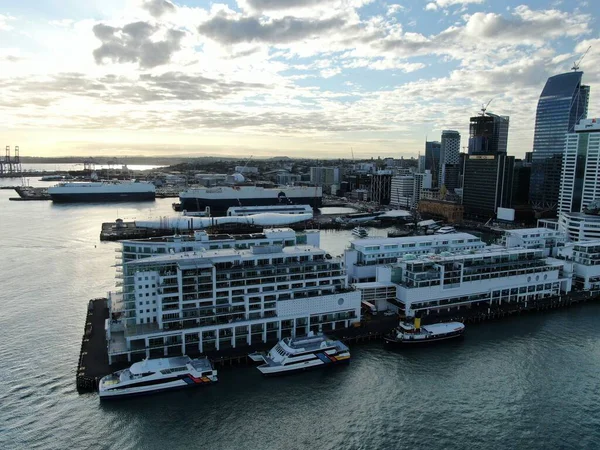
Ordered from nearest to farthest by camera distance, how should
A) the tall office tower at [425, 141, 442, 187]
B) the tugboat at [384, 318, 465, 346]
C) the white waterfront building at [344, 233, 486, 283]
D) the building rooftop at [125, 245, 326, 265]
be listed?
the building rooftop at [125, 245, 326, 265], the tugboat at [384, 318, 465, 346], the white waterfront building at [344, 233, 486, 283], the tall office tower at [425, 141, 442, 187]

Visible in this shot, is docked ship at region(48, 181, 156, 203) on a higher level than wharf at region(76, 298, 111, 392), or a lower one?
higher

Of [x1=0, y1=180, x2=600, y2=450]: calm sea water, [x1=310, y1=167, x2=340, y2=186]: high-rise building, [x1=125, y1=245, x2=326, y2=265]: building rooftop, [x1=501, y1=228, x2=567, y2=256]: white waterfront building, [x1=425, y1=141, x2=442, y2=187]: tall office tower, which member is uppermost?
[x1=425, y1=141, x2=442, y2=187]: tall office tower

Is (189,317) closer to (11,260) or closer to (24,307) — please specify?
(24,307)

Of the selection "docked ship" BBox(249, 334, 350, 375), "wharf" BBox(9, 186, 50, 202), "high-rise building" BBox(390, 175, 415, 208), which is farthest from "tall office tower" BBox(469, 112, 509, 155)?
"wharf" BBox(9, 186, 50, 202)

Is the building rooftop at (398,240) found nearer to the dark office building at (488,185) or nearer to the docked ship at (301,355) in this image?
the docked ship at (301,355)

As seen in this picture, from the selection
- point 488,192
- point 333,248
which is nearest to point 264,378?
point 333,248

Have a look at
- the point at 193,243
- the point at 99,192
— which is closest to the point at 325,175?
the point at 99,192

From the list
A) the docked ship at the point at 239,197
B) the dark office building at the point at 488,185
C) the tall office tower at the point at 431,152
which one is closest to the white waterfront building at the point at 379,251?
the dark office building at the point at 488,185

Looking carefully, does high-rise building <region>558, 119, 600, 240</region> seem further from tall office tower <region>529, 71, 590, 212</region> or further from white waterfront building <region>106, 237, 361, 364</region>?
white waterfront building <region>106, 237, 361, 364</region>

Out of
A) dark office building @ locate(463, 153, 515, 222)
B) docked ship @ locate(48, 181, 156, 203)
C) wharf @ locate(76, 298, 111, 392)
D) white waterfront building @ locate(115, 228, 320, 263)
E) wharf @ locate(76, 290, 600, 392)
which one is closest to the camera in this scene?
wharf @ locate(76, 298, 111, 392)
